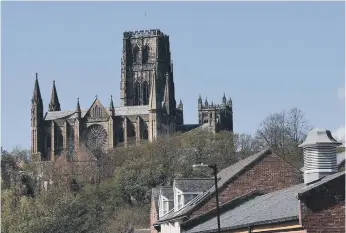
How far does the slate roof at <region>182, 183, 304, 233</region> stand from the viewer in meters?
30.4

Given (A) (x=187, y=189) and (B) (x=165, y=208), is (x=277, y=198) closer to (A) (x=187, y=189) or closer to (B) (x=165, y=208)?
(A) (x=187, y=189)

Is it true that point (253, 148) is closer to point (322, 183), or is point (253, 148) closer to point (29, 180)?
point (29, 180)

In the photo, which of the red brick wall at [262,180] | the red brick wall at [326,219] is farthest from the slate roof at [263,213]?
the red brick wall at [262,180]

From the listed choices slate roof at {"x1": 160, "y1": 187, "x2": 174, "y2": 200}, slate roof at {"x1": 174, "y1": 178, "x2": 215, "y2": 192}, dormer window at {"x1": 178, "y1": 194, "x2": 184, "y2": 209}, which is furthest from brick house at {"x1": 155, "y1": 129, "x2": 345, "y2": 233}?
slate roof at {"x1": 160, "y1": 187, "x2": 174, "y2": 200}

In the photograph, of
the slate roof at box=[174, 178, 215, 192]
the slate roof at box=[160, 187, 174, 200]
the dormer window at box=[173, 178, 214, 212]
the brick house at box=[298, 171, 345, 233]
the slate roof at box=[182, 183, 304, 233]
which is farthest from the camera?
the slate roof at box=[160, 187, 174, 200]

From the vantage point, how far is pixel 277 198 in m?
36.2

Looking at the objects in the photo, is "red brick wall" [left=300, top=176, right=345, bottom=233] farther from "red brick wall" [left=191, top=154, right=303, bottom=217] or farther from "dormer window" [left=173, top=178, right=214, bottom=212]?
"dormer window" [left=173, top=178, right=214, bottom=212]

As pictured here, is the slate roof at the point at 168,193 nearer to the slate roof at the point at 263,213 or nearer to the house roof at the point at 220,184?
the house roof at the point at 220,184

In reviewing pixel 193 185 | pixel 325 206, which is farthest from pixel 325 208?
pixel 193 185

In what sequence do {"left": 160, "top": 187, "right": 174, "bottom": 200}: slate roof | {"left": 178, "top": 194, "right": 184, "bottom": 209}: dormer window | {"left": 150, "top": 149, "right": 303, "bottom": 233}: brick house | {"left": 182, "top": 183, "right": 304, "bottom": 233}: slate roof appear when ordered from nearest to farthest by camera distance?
1. {"left": 182, "top": 183, "right": 304, "bottom": 233}: slate roof
2. {"left": 150, "top": 149, "right": 303, "bottom": 233}: brick house
3. {"left": 178, "top": 194, "right": 184, "bottom": 209}: dormer window
4. {"left": 160, "top": 187, "right": 174, "bottom": 200}: slate roof

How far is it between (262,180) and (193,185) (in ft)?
13.5

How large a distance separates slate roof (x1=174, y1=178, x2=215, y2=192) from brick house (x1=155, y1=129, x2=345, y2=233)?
2.64 feet

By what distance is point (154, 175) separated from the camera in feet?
434

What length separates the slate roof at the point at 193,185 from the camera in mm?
49719
